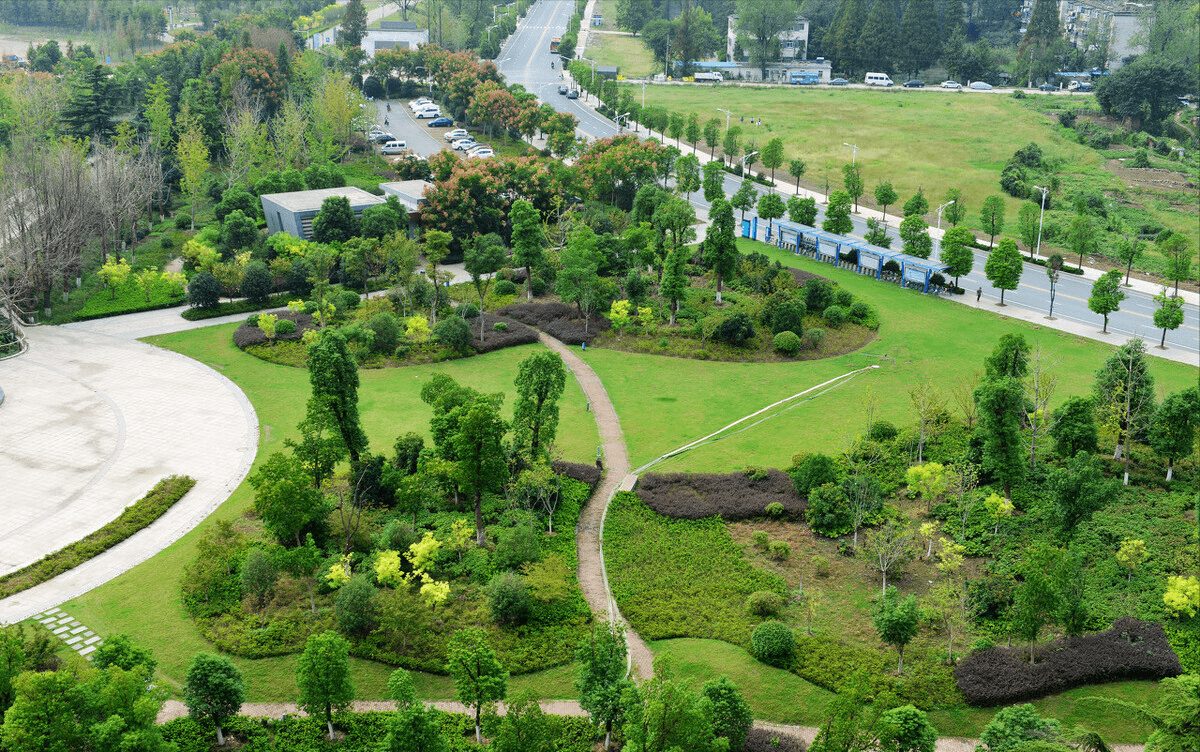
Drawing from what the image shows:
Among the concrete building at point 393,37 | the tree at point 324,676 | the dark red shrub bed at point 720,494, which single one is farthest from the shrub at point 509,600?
the concrete building at point 393,37

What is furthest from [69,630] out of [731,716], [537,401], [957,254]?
[957,254]

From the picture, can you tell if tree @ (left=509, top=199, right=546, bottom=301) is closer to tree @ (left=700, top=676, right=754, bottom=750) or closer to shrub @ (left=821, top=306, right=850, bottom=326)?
shrub @ (left=821, top=306, right=850, bottom=326)

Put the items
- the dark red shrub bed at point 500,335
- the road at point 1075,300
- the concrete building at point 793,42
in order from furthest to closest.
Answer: the concrete building at point 793,42 < the road at point 1075,300 < the dark red shrub bed at point 500,335

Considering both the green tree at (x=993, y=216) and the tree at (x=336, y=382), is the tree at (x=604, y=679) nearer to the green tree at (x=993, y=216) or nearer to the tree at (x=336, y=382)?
the tree at (x=336, y=382)

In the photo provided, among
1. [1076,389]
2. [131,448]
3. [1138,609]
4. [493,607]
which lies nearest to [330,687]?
[493,607]

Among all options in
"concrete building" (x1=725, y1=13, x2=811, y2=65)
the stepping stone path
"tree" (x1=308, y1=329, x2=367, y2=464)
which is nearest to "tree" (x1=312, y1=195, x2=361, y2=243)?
"tree" (x1=308, y1=329, x2=367, y2=464)

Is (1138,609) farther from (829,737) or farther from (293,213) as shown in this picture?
(293,213)
